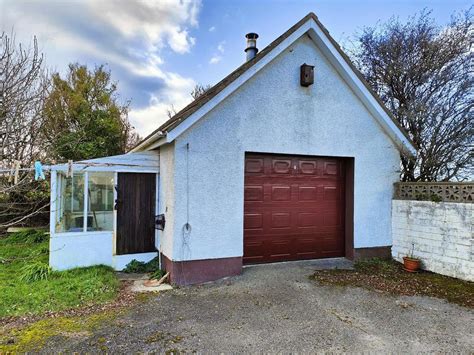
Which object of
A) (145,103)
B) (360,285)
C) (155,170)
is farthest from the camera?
(145,103)

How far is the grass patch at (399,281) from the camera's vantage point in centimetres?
645

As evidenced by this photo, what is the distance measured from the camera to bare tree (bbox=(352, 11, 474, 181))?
991cm

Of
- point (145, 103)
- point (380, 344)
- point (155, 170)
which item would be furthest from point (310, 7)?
point (145, 103)

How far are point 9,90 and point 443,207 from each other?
1066 cm

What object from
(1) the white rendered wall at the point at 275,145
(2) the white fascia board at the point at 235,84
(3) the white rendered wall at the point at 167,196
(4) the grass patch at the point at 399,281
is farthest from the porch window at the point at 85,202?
(4) the grass patch at the point at 399,281

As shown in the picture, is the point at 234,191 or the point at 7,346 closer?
the point at 7,346

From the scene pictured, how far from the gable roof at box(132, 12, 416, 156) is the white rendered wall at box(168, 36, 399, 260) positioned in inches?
10.9

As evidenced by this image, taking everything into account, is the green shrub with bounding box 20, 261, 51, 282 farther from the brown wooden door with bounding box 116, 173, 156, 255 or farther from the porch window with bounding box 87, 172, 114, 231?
the brown wooden door with bounding box 116, 173, 156, 255

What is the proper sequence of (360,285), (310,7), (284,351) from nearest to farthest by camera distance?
(284,351) → (360,285) → (310,7)

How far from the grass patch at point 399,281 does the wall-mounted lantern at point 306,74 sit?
5.22 meters

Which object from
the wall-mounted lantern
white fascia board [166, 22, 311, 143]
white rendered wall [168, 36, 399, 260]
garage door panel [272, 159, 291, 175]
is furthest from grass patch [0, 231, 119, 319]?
the wall-mounted lantern

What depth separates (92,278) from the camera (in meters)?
6.96

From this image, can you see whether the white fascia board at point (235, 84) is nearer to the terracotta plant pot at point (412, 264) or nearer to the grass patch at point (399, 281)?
the grass patch at point (399, 281)

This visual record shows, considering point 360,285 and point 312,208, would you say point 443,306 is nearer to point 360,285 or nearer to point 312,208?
point 360,285
